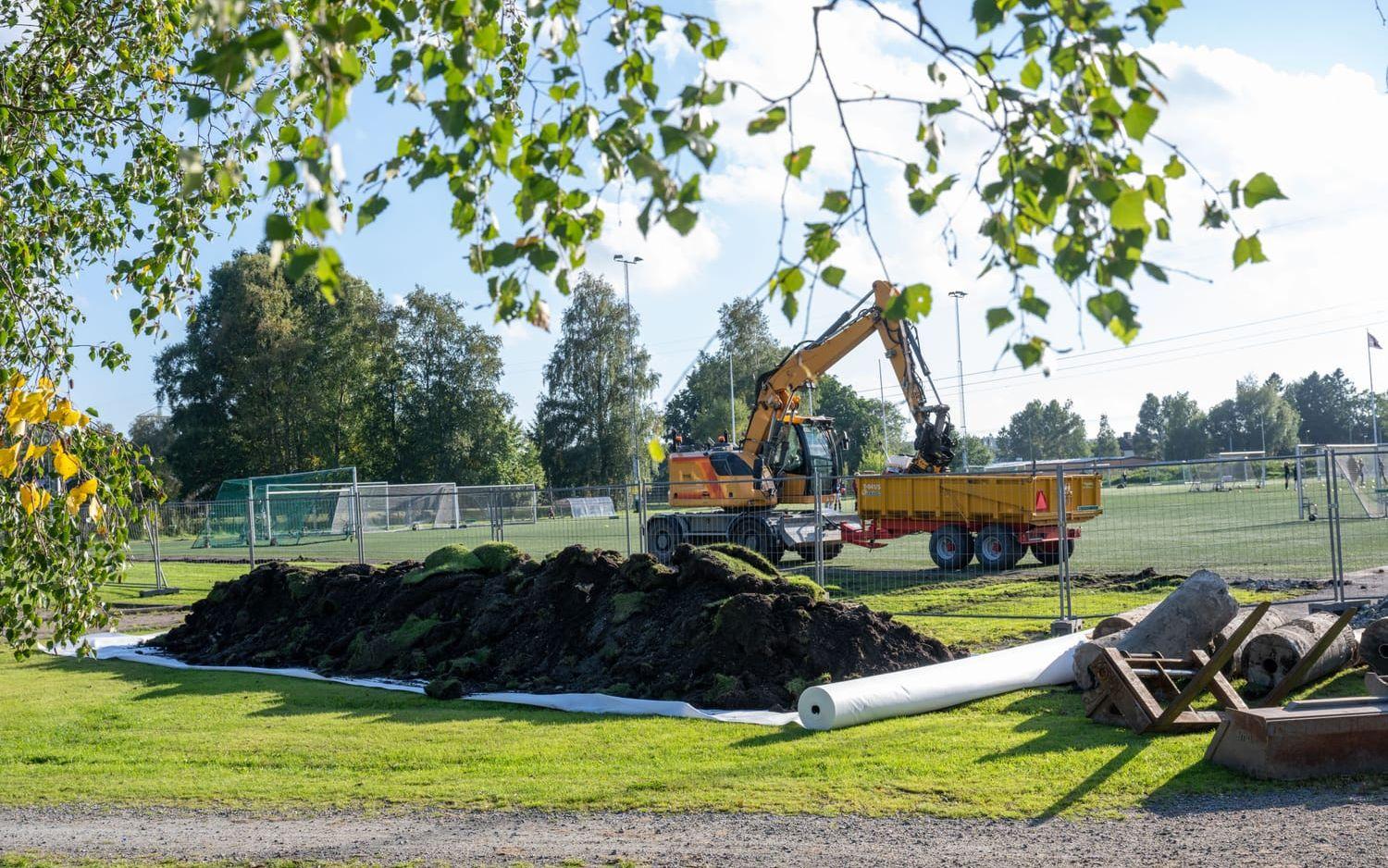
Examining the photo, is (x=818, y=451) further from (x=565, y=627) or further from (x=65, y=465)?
(x=65, y=465)

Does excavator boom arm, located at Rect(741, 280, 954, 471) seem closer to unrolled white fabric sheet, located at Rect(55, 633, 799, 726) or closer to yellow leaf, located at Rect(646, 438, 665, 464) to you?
unrolled white fabric sheet, located at Rect(55, 633, 799, 726)

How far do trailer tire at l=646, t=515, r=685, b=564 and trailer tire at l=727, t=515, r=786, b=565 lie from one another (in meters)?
1.27

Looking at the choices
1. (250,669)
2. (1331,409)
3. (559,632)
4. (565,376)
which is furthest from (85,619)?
(1331,409)

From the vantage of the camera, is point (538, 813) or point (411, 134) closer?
point (411, 134)

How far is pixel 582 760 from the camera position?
7469mm

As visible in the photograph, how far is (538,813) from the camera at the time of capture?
6.18m

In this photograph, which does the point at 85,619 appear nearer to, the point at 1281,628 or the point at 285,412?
the point at 1281,628

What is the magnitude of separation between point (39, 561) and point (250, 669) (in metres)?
6.57

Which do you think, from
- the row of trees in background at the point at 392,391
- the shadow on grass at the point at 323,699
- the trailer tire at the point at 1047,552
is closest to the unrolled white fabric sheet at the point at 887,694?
the shadow on grass at the point at 323,699

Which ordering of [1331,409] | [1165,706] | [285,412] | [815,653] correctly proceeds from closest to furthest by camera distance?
1. [1165,706]
2. [815,653]
3. [285,412]
4. [1331,409]

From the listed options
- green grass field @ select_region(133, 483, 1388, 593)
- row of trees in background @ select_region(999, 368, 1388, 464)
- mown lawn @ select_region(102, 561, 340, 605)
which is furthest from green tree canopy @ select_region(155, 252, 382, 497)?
row of trees in background @ select_region(999, 368, 1388, 464)

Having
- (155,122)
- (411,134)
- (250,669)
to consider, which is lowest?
(250,669)

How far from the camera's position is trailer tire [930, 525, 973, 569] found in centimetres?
1883

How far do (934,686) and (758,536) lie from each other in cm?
1181
